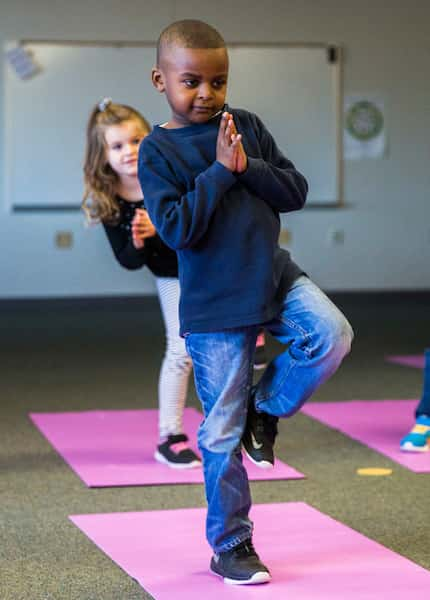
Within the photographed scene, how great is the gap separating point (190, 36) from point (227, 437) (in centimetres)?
76

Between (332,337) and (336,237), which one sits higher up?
(332,337)

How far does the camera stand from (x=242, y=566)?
2295 millimetres

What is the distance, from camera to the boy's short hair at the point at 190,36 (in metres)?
2.14

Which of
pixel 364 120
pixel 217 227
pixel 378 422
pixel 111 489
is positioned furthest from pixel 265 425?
pixel 364 120

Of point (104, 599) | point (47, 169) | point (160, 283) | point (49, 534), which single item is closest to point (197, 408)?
point (160, 283)

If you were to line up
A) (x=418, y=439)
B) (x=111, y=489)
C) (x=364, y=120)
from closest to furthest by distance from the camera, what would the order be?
(x=111, y=489) < (x=418, y=439) < (x=364, y=120)

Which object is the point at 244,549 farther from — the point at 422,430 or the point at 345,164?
the point at 345,164

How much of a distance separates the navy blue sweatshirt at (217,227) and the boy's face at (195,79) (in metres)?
0.05

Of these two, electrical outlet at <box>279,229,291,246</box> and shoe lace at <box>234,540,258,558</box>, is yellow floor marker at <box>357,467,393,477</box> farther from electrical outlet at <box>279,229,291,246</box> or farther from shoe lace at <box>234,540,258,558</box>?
electrical outlet at <box>279,229,291,246</box>

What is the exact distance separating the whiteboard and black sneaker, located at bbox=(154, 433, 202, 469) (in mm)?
5004

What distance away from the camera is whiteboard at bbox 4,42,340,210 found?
27.0ft

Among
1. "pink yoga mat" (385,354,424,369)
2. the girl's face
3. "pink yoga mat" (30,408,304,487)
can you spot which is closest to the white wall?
"pink yoga mat" (385,354,424,369)

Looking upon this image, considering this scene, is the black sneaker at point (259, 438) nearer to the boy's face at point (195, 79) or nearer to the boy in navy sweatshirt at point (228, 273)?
the boy in navy sweatshirt at point (228, 273)

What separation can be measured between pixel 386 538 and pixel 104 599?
0.75 metres
